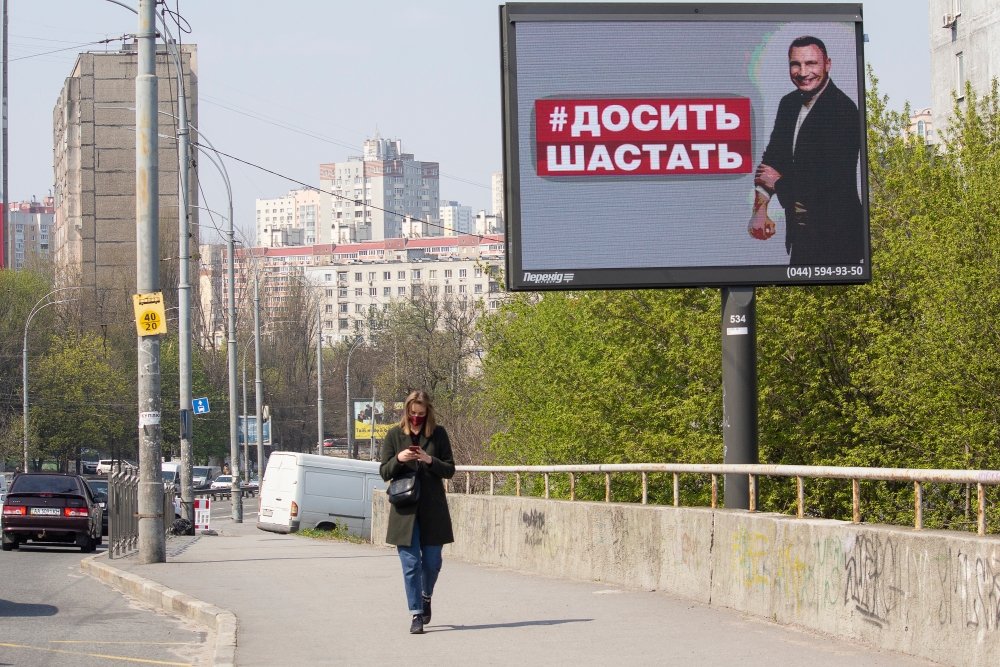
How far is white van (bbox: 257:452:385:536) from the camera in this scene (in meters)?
37.9

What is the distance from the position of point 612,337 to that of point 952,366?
8757 millimetres

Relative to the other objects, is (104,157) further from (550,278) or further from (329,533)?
(550,278)

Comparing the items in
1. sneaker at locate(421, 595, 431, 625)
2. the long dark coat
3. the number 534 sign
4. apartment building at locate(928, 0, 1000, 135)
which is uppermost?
apartment building at locate(928, 0, 1000, 135)

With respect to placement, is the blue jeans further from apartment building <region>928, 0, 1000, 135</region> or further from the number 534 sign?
apartment building <region>928, 0, 1000, 135</region>

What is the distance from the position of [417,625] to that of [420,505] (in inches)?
31.8

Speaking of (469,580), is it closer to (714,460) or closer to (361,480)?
(714,460)

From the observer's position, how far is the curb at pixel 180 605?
936cm

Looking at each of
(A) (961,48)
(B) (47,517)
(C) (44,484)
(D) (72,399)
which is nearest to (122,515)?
(B) (47,517)

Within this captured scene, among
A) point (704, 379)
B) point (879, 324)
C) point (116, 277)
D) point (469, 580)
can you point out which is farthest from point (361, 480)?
point (116, 277)

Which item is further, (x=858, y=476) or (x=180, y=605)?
(x=180, y=605)

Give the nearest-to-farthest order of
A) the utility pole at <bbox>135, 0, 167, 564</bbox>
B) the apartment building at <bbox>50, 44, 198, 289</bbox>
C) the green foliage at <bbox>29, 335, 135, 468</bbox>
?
1. the utility pole at <bbox>135, 0, 167, 564</bbox>
2. the green foliage at <bbox>29, 335, 135, 468</bbox>
3. the apartment building at <bbox>50, 44, 198, 289</bbox>

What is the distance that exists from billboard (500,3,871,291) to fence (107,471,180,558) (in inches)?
336

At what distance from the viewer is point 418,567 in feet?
32.6

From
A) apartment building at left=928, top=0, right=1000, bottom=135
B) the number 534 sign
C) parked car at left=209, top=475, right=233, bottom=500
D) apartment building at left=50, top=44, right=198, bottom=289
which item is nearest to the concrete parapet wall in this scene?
the number 534 sign
